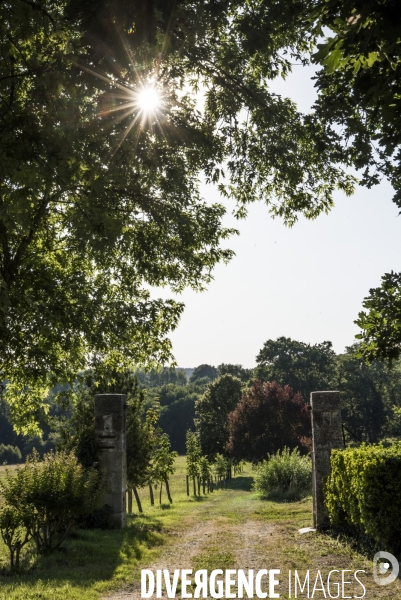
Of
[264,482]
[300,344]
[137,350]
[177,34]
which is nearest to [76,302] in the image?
[137,350]

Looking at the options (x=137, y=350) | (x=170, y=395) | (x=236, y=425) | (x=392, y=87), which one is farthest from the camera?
(x=170, y=395)

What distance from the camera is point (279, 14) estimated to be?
18.1 feet

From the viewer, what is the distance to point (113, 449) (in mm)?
11859

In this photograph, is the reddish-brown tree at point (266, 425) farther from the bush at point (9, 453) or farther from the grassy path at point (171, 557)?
the bush at point (9, 453)

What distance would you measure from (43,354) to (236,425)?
27797 mm

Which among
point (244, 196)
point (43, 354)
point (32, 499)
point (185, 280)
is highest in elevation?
point (244, 196)

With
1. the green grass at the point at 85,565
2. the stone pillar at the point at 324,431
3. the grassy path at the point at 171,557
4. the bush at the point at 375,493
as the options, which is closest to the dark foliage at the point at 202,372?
the grassy path at the point at 171,557

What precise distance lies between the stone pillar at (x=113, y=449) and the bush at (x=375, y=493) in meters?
4.98

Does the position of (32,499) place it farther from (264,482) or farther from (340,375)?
(340,375)

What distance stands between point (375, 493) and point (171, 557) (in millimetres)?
3656

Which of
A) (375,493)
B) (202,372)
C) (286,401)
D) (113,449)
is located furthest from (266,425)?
(202,372)

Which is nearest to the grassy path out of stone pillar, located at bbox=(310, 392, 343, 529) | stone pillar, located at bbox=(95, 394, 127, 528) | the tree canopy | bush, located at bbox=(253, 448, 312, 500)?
stone pillar, located at bbox=(95, 394, 127, 528)

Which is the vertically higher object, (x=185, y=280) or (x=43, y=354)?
(x=185, y=280)

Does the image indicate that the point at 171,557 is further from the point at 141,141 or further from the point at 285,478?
the point at 285,478
